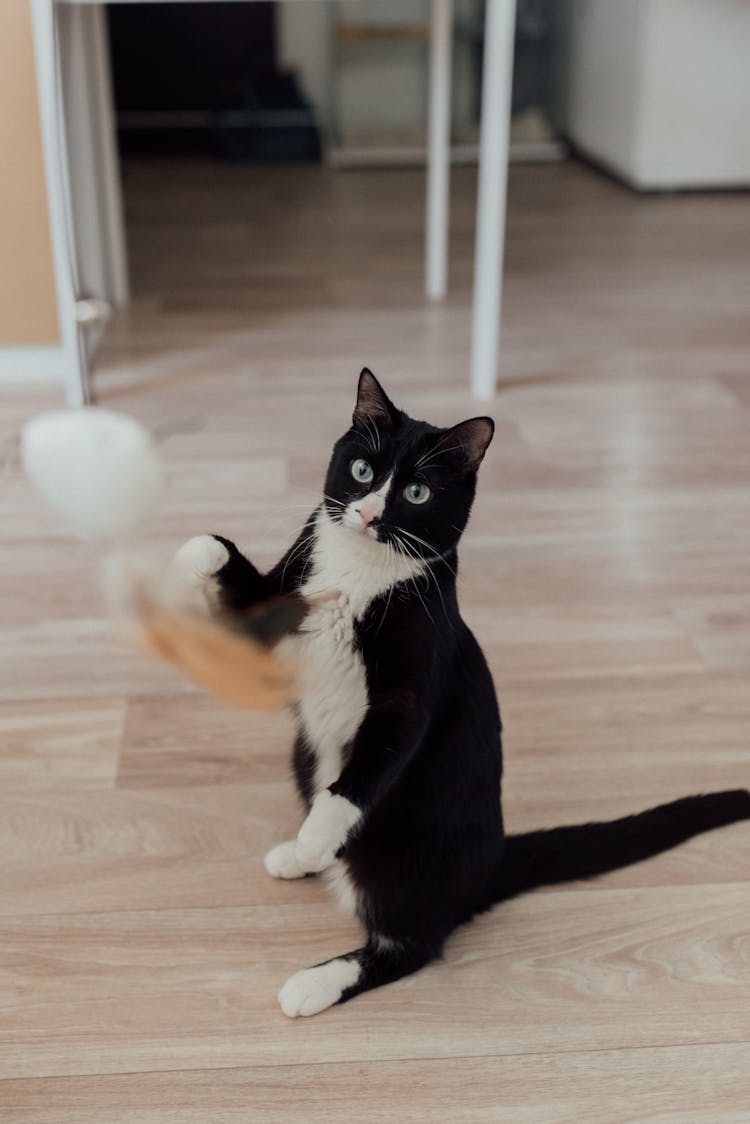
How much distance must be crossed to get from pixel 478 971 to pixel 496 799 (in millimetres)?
158

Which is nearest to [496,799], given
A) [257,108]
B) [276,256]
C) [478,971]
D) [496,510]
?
[478,971]

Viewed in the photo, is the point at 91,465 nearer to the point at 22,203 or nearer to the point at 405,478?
the point at 405,478

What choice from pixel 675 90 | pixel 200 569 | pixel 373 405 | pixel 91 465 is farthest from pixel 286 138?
pixel 91 465

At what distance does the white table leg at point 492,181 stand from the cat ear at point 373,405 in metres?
1.22

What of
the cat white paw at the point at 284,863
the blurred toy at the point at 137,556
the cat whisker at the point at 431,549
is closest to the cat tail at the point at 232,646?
the blurred toy at the point at 137,556

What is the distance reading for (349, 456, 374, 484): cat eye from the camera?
3.23 feet

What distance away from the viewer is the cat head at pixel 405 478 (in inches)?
37.9

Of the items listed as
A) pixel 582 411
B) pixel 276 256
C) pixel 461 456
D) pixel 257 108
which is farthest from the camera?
pixel 257 108

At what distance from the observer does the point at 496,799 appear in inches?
41.1

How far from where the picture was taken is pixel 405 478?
38.2 inches

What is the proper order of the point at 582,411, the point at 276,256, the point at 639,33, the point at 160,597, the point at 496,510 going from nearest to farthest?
the point at 160,597
the point at 496,510
the point at 582,411
the point at 276,256
the point at 639,33

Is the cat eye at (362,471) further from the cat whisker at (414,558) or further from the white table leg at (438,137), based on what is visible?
the white table leg at (438,137)

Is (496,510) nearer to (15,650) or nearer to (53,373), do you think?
(15,650)

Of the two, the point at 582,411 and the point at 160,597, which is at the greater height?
the point at 160,597
